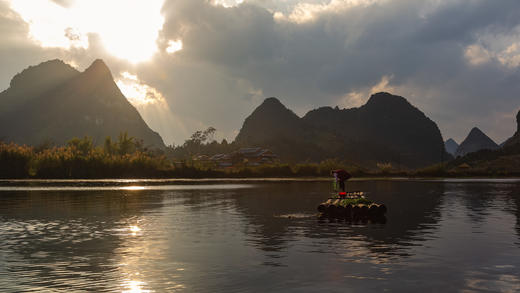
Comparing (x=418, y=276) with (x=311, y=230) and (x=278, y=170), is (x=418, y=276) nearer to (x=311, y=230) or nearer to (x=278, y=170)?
(x=311, y=230)

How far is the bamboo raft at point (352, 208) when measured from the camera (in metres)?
35.1

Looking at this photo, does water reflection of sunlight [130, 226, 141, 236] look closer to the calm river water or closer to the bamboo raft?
the calm river water

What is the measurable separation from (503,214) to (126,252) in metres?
30.6

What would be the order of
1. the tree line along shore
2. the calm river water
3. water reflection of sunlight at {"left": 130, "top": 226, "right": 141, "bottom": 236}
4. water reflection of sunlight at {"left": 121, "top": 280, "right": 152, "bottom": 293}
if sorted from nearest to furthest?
water reflection of sunlight at {"left": 121, "top": 280, "right": 152, "bottom": 293} < the calm river water < water reflection of sunlight at {"left": 130, "top": 226, "right": 141, "bottom": 236} < the tree line along shore

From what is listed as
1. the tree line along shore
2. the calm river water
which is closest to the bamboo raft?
the calm river water

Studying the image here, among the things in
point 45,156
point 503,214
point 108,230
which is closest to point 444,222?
point 503,214

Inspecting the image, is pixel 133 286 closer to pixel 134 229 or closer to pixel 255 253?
pixel 255 253

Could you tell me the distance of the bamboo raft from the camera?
3506cm

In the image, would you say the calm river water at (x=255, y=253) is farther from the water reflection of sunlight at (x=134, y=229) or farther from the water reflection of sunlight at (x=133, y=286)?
the water reflection of sunlight at (x=134, y=229)

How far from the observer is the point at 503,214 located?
126ft

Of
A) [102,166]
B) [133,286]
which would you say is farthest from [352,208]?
[102,166]

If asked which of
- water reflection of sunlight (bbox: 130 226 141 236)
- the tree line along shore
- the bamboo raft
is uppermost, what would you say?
the tree line along shore

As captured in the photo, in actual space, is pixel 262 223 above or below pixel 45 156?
below

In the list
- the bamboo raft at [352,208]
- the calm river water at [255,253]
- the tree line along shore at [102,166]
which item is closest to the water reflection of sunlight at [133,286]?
the calm river water at [255,253]
